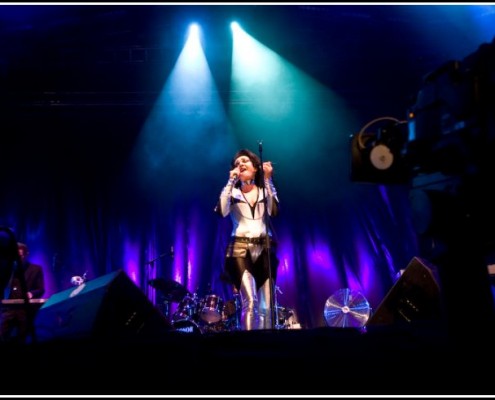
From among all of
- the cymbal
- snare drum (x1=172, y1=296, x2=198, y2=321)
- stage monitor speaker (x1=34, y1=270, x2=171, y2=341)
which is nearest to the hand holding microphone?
stage monitor speaker (x1=34, y1=270, x2=171, y2=341)

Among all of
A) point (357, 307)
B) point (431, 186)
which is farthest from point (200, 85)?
point (431, 186)

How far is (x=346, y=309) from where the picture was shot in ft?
25.3

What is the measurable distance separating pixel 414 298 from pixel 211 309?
371 cm

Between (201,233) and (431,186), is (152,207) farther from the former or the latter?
(431,186)

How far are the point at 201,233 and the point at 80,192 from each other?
7.77 ft

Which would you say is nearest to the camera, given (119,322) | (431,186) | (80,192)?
(431,186)

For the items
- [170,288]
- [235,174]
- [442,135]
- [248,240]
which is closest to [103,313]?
[248,240]

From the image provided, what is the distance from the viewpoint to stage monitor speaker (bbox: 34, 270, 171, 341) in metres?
2.87

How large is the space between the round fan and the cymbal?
2467 millimetres

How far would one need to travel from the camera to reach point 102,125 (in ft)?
29.7

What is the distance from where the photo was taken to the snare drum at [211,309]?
6.91 meters

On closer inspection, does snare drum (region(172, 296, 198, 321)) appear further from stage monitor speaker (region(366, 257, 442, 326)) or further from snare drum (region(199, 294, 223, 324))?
stage monitor speaker (region(366, 257, 442, 326))

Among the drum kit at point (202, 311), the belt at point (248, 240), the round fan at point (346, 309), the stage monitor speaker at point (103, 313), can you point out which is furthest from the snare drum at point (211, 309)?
the stage monitor speaker at point (103, 313)

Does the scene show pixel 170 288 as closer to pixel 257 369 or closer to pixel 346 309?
pixel 346 309
